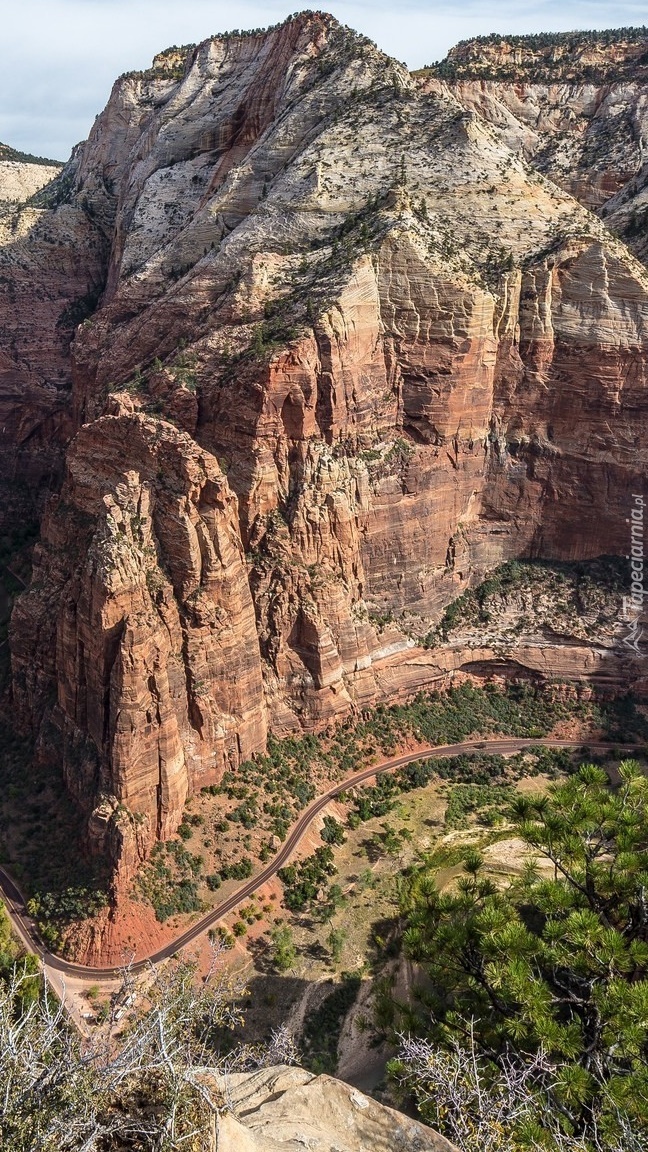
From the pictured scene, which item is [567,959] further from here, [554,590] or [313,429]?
[554,590]

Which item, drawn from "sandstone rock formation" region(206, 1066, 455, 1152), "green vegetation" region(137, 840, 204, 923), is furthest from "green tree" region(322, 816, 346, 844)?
"sandstone rock formation" region(206, 1066, 455, 1152)

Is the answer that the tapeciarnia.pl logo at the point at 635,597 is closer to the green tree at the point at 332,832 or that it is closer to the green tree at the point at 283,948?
the green tree at the point at 332,832

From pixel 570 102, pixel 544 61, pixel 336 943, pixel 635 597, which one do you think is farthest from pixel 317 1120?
pixel 544 61

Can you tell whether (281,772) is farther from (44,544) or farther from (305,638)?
(44,544)

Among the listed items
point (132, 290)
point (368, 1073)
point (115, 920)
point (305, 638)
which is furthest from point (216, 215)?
point (368, 1073)

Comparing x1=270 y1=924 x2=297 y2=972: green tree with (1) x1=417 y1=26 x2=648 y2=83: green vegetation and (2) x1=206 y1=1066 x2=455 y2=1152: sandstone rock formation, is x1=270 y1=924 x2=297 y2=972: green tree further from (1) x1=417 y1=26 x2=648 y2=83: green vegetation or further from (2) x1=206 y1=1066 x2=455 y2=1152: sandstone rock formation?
(1) x1=417 y1=26 x2=648 y2=83: green vegetation
